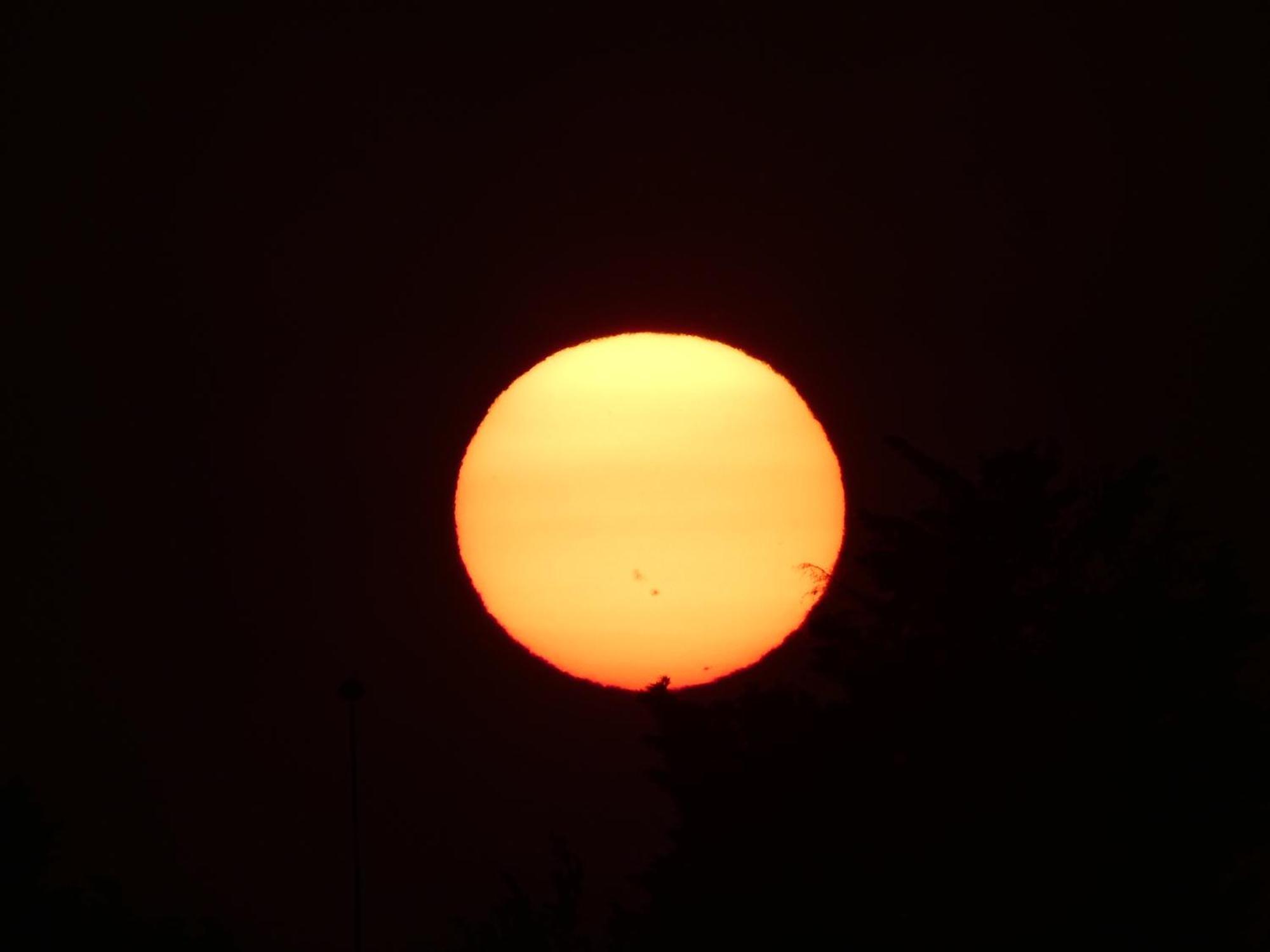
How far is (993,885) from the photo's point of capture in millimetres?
15266

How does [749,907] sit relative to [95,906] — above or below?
below

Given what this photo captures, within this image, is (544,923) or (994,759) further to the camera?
(544,923)

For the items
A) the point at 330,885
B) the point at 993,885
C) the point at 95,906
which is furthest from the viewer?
the point at 330,885

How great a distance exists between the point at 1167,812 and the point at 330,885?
11.2 meters

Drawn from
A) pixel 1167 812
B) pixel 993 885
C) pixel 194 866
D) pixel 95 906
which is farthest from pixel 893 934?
pixel 194 866

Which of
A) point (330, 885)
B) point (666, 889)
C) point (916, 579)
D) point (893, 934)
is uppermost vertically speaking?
point (330, 885)

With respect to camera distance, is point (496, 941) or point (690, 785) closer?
point (690, 785)

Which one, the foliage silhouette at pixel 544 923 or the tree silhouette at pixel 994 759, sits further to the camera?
the foliage silhouette at pixel 544 923

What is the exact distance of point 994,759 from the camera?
15.6 m

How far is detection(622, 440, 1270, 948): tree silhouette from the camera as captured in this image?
15297 millimetres

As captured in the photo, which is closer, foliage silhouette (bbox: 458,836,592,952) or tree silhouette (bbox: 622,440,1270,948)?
tree silhouette (bbox: 622,440,1270,948)

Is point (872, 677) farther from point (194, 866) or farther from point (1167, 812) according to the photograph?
point (194, 866)

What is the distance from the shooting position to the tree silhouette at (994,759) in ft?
50.2

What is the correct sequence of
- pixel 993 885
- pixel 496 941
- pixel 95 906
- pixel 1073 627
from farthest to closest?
1. pixel 95 906
2. pixel 496 941
3. pixel 1073 627
4. pixel 993 885
